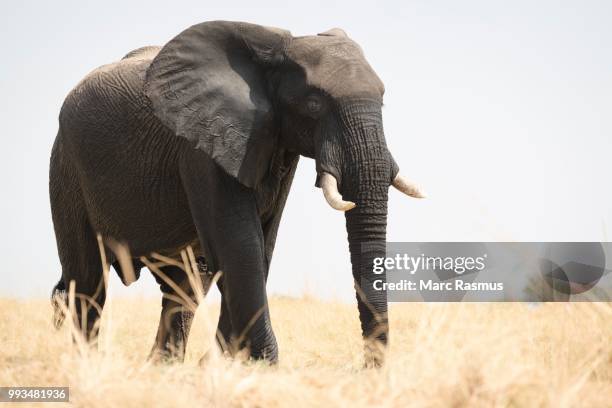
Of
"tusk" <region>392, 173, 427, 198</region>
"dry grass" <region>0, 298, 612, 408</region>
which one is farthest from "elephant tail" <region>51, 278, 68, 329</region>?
"tusk" <region>392, 173, 427, 198</region>

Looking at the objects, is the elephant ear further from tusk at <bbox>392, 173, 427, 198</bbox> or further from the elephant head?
tusk at <bbox>392, 173, 427, 198</bbox>

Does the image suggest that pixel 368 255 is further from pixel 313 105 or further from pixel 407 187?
pixel 313 105

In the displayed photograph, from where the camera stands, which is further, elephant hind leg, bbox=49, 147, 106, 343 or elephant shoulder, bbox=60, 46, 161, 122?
elephant hind leg, bbox=49, 147, 106, 343

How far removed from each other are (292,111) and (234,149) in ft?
1.82

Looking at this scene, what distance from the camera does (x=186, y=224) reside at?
889 cm

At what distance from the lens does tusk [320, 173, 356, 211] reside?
7.23 m

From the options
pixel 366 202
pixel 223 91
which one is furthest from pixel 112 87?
pixel 366 202

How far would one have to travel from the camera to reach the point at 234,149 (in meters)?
7.92

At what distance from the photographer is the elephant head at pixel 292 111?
7.39 m

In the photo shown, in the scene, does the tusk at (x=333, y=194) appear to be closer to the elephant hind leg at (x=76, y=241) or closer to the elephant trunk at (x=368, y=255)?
the elephant trunk at (x=368, y=255)

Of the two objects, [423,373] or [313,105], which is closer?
[423,373]

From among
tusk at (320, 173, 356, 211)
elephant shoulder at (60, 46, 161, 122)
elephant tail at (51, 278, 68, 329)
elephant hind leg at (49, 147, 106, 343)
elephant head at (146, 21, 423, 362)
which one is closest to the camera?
tusk at (320, 173, 356, 211)

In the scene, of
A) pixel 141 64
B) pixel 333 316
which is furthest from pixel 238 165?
pixel 333 316

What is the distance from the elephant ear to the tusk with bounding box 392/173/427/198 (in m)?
1.04
